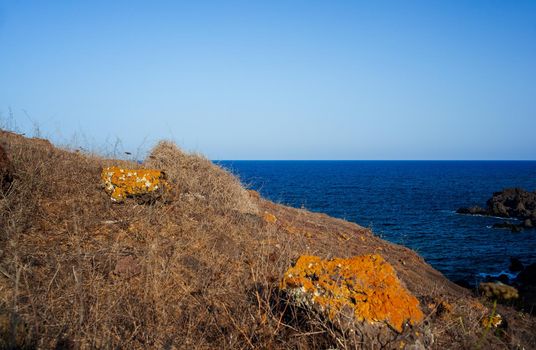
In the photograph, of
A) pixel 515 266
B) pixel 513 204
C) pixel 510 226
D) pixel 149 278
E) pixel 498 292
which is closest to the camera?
pixel 149 278

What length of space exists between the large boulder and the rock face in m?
5.03

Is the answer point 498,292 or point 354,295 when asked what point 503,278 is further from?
point 354,295

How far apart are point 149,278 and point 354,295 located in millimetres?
2575

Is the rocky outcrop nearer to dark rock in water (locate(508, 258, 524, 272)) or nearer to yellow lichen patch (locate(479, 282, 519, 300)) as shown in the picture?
dark rock in water (locate(508, 258, 524, 272))

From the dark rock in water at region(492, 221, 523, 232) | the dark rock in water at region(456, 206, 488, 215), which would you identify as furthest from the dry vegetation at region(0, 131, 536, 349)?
the dark rock in water at region(456, 206, 488, 215)

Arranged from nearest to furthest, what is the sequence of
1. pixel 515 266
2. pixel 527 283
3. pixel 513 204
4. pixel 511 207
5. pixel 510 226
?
1. pixel 527 283
2. pixel 515 266
3. pixel 510 226
4. pixel 511 207
5. pixel 513 204

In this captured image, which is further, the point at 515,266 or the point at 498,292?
the point at 515,266

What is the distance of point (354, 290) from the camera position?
350cm

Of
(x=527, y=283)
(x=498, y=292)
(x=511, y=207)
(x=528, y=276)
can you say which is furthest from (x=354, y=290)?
(x=511, y=207)

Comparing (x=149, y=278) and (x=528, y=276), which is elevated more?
(x=149, y=278)

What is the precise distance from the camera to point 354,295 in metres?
3.44

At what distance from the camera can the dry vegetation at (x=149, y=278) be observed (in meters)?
3.39

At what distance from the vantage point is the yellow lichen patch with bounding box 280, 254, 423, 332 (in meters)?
3.32

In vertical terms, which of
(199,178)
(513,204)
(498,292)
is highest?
(199,178)
